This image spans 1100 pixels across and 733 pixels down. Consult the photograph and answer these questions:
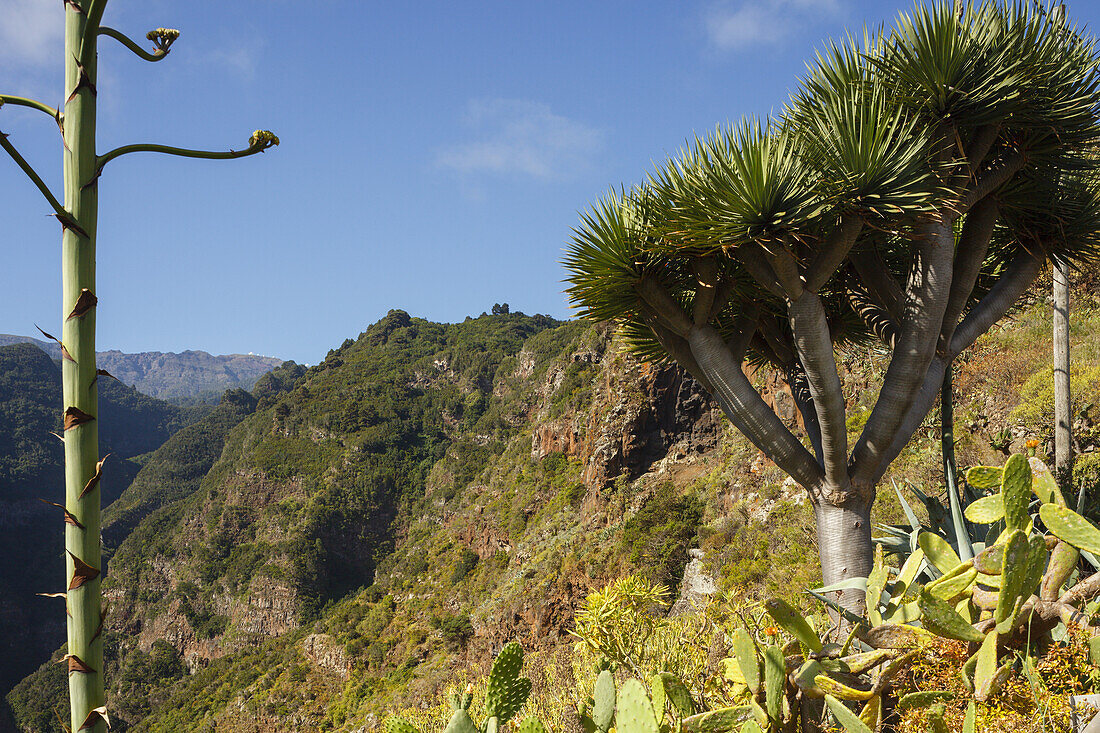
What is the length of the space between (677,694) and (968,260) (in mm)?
3763

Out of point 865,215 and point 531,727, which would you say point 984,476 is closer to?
point 531,727

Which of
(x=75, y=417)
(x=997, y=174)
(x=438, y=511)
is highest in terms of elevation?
(x=997, y=174)

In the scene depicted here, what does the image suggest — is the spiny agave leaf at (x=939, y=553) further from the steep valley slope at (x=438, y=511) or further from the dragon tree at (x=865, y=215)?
the dragon tree at (x=865, y=215)

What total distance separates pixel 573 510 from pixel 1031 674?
38.6 m

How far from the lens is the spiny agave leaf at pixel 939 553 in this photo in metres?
1.83

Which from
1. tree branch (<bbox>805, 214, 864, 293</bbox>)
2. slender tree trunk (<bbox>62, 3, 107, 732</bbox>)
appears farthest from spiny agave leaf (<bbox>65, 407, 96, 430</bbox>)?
tree branch (<bbox>805, 214, 864, 293</bbox>)

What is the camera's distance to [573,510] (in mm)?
39219

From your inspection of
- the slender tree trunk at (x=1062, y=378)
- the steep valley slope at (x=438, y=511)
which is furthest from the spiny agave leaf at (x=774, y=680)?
the slender tree trunk at (x=1062, y=378)

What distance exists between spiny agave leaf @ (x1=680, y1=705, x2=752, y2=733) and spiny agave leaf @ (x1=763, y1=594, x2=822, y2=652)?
248 millimetres

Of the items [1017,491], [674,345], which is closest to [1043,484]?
[1017,491]

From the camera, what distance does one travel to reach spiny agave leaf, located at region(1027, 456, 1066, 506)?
5.57 feet

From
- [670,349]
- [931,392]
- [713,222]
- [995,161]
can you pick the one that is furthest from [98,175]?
[995,161]

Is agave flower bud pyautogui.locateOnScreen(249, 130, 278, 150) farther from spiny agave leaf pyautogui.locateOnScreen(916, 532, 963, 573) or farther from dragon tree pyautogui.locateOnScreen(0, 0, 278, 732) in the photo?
spiny agave leaf pyautogui.locateOnScreen(916, 532, 963, 573)

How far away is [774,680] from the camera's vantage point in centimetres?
164
